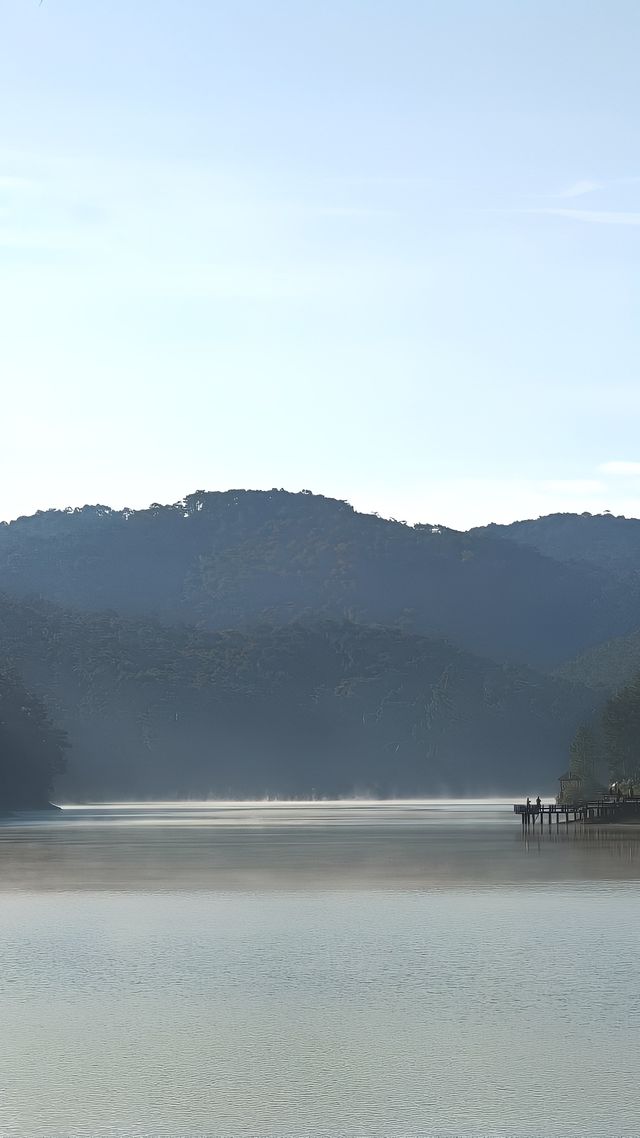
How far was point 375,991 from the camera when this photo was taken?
2983 centimetres

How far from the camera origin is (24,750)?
176000 millimetres

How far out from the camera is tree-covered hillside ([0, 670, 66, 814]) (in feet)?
555

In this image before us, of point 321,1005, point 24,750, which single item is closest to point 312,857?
point 321,1005

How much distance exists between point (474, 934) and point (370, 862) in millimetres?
29724

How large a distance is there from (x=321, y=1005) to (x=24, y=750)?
152 meters

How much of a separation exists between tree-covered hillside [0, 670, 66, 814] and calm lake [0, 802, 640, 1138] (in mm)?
112385

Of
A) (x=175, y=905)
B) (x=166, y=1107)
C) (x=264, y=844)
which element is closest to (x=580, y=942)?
(x=175, y=905)

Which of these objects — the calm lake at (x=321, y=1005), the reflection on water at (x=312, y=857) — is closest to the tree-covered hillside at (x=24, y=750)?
the reflection on water at (x=312, y=857)

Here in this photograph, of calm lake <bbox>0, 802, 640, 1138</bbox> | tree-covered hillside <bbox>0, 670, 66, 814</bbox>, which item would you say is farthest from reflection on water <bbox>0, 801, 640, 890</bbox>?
tree-covered hillside <bbox>0, 670, 66, 814</bbox>

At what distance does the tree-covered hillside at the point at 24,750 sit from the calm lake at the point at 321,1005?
369ft

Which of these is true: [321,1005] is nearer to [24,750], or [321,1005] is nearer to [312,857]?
[312,857]

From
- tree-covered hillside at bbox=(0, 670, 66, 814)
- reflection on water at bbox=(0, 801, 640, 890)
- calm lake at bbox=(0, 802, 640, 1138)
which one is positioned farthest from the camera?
tree-covered hillside at bbox=(0, 670, 66, 814)

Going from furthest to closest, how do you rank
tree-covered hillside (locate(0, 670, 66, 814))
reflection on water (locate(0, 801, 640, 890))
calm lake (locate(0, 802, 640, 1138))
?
tree-covered hillside (locate(0, 670, 66, 814)), reflection on water (locate(0, 801, 640, 890)), calm lake (locate(0, 802, 640, 1138))

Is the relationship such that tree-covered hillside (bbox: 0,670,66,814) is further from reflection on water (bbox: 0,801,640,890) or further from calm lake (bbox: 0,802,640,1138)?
calm lake (bbox: 0,802,640,1138)
